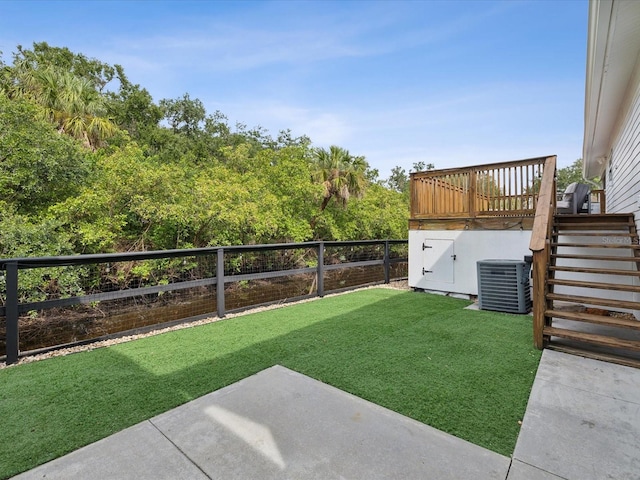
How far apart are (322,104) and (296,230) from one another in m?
5.52

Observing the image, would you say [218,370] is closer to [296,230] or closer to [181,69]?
[296,230]

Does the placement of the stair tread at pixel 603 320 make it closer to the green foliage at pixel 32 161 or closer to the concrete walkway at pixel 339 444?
the concrete walkway at pixel 339 444

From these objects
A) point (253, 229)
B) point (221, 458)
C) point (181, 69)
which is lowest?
point (221, 458)

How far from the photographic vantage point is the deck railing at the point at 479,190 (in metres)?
5.31

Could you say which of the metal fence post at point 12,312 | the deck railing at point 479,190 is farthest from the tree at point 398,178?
the metal fence post at point 12,312

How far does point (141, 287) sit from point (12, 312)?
153 cm

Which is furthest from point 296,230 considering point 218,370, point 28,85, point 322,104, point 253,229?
point 28,85

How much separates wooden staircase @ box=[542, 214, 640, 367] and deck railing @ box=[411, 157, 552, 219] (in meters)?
0.68

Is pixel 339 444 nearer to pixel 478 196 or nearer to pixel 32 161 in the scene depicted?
pixel 478 196

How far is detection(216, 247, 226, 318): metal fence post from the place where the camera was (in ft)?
14.4

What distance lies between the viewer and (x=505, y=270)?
466 cm

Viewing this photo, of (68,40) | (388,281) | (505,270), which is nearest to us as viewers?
(505,270)

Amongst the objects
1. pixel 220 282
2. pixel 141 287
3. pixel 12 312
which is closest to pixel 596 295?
pixel 220 282

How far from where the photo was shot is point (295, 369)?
8.98 ft
